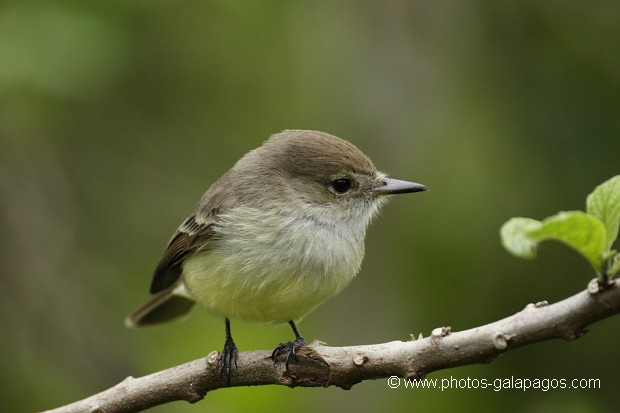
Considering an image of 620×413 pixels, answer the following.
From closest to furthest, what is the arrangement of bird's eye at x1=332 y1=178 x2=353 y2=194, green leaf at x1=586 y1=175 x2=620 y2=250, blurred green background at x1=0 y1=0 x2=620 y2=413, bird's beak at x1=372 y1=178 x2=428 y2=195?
green leaf at x1=586 y1=175 x2=620 y2=250
bird's beak at x1=372 y1=178 x2=428 y2=195
bird's eye at x1=332 y1=178 x2=353 y2=194
blurred green background at x1=0 y1=0 x2=620 y2=413

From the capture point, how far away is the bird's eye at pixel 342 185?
4.84 m

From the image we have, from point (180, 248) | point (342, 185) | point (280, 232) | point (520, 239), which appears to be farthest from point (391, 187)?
point (520, 239)

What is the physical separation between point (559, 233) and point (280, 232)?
7.82ft

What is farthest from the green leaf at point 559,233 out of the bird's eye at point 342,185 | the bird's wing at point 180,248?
the bird's wing at point 180,248

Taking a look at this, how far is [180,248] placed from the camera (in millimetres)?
5066

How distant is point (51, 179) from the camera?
641cm

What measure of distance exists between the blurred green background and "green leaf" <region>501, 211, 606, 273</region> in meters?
2.94

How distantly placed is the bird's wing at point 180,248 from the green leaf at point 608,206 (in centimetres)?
279

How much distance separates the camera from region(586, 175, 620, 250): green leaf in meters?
2.29

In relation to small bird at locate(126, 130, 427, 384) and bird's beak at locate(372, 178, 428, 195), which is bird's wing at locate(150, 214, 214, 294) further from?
bird's beak at locate(372, 178, 428, 195)

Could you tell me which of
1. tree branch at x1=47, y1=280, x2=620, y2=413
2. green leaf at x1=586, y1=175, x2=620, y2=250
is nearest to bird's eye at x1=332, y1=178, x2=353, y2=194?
tree branch at x1=47, y1=280, x2=620, y2=413

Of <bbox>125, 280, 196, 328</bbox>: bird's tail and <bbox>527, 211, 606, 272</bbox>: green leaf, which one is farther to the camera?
<bbox>125, 280, 196, 328</bbox>: bird's tail

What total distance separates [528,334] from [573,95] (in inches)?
139

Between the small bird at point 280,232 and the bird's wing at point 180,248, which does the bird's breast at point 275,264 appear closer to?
the small bird at point 280,232
